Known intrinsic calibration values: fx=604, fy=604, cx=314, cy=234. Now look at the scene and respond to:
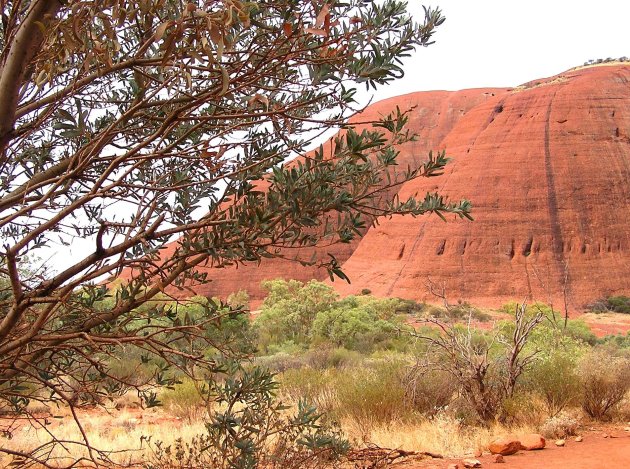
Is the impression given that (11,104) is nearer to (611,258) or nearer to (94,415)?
(94,415)

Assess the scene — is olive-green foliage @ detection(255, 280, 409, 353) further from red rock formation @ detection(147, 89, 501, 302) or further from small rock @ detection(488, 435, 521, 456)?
red rock formation @ detection(147, 89, 501, 302)

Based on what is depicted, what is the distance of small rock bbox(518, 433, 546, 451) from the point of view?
6.70m

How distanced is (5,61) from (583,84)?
5049cm

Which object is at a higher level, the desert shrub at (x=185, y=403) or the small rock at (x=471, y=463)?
the small rock at (x=471, y=463)

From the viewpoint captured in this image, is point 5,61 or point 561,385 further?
point 561,385

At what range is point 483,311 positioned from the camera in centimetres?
3534

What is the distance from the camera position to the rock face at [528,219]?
1531 inches

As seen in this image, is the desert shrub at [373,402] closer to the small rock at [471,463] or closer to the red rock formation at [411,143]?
the small rock at [471,463]

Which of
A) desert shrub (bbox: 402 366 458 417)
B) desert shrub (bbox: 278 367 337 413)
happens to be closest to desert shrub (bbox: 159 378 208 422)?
desert shrub (bbox: 278 367 337 413)

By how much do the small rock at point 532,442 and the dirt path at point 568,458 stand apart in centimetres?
7

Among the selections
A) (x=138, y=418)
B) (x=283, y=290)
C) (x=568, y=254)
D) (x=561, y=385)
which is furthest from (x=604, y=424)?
(x=568, y=254)

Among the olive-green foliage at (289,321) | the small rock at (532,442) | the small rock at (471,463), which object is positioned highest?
the small rock at (471,463)

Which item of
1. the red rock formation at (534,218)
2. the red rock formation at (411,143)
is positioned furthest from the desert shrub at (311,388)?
the red rock formation at (411,143)

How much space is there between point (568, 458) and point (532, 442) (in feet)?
1.61
